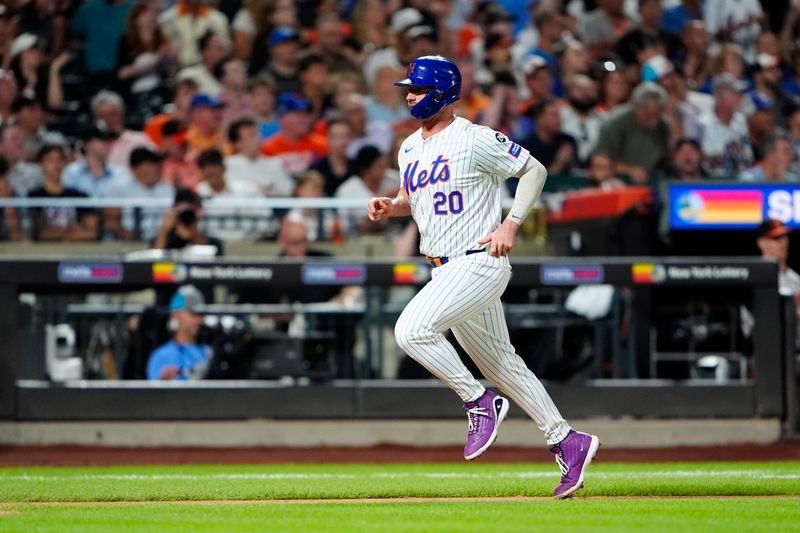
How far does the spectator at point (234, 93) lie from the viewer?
40.9ft

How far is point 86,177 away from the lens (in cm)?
1137

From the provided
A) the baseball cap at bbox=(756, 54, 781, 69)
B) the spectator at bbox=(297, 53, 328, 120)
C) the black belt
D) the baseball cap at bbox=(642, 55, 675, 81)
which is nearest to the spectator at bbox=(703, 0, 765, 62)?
the baseball cap at bbox=(756, 54, 781, 69)

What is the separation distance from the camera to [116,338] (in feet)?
28.8

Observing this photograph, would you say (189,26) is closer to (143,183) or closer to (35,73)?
(35,73)

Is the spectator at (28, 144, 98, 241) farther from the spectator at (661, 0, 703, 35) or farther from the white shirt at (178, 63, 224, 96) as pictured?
the spectator at (661, 0, 703, 35)

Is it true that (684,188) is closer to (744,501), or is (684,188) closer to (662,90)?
(662,90)

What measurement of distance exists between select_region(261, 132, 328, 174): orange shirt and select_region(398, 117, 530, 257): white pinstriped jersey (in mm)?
6396

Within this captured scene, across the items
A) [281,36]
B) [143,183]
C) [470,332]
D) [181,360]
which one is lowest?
[181,360]

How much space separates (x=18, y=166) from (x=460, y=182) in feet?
22.5

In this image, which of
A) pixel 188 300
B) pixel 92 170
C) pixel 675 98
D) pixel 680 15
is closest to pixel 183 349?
pixel 188 300

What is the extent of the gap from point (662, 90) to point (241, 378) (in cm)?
617

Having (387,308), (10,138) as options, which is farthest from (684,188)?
(10,138)

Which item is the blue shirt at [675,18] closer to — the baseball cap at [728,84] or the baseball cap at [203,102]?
the baseball cap at [728,84]

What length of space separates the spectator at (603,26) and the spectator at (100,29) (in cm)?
491
